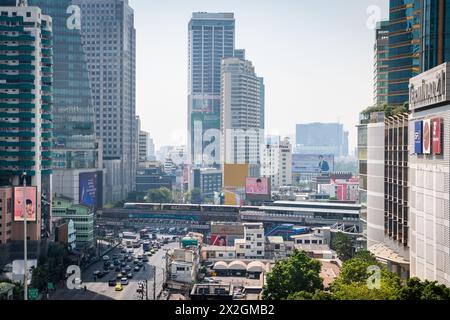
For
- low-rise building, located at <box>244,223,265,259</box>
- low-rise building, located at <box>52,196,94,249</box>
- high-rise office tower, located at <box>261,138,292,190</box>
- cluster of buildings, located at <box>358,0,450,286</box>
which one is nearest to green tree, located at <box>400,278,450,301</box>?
cluster of buildings, located at <box>358,0,450,286</box>

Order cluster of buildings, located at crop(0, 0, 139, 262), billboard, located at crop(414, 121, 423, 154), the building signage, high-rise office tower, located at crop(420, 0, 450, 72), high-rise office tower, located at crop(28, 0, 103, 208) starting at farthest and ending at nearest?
high-rise office tower, located at crop(28, 0, 103, 208) → cluster of buildings, located at crop(0, 0, 139, 262) → high-rise office tower, located at crop(420, 0, 450, 72) → billboard, located at crop(414, 121, 423, 154) → the building signage

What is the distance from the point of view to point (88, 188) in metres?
49.7

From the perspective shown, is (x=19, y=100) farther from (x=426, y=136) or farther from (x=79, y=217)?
(x=426, y=136)

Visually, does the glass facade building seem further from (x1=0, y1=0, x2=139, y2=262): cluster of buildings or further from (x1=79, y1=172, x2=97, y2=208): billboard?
(x1=79, y1=172, x2=97, y2=208): billboard

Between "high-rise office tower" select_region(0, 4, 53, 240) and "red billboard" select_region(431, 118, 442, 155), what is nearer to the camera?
"red billboard" select_region(431, 118, 442, 155)

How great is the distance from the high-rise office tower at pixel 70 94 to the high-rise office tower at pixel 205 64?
53805 mm

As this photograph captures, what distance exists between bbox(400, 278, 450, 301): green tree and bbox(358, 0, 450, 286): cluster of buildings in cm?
91

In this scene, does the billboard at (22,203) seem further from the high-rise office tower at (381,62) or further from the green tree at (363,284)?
the high-rise office tower at (381,62)

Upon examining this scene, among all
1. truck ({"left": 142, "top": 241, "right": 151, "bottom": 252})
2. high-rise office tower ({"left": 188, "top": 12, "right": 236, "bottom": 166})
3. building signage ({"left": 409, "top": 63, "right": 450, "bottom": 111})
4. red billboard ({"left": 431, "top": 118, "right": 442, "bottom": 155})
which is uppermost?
high-rise office tower ({"left": 188, "top": 12, "right": 236, "bottom": 166})

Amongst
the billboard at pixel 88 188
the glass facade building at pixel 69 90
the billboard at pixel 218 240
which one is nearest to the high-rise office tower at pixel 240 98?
the billboard at pixel 88 188

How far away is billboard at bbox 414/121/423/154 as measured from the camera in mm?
17880

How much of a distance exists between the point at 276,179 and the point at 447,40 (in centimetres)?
5813

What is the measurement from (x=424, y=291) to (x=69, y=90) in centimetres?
4166

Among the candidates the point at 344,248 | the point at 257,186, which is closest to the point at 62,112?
the point at 257,186
